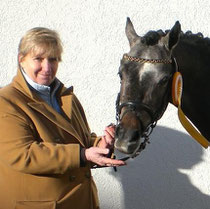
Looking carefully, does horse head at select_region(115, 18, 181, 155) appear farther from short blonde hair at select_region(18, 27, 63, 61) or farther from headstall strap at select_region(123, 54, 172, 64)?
short blonde hair at select_region(18, 27, 63, 61)

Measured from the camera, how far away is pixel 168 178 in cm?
370

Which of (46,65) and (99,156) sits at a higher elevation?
(46,65)

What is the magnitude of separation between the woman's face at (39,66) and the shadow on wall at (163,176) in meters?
1.71

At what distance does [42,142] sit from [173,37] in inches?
34.3

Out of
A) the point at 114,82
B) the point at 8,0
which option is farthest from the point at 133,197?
the point at 8,0

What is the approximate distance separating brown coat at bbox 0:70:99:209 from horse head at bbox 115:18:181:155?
259 millimetres

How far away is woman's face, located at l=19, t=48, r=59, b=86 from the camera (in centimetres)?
207

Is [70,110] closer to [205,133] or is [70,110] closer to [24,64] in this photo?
[24,64]

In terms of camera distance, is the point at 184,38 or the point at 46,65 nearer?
the point at 46,65

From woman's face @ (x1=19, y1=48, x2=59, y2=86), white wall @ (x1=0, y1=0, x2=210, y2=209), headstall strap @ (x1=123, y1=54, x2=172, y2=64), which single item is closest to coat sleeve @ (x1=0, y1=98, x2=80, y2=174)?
woman's face @ (x1=19, y1=48, x2=59, y2=86)

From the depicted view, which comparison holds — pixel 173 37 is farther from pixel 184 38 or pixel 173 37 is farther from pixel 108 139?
pixel 108 139

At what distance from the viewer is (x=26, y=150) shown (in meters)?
1.92

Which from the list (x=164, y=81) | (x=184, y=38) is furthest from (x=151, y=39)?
(x=184, y=38)

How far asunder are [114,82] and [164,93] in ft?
4.51
